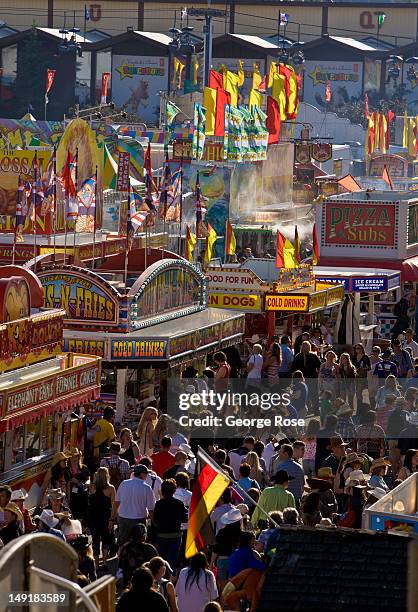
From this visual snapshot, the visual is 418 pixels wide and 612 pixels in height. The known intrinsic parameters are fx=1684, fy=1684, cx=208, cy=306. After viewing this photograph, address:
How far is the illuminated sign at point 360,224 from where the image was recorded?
28.8 meters

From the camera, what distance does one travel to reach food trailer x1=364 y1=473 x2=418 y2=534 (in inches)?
388

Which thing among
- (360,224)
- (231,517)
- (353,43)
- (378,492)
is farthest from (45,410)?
(353,43)

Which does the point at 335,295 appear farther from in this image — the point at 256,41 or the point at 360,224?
the point at 256,41

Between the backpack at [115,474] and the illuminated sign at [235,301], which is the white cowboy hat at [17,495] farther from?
the illuminated sign at [235,301]

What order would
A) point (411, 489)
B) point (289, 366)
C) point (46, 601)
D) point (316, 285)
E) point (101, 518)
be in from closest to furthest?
point (46, 601)
point (411, 489)
point (101, 518)
point (289, 366)
point (316, 285)

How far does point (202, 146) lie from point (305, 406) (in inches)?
635

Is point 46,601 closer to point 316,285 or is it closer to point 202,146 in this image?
point 316,285

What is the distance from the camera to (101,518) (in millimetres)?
13328

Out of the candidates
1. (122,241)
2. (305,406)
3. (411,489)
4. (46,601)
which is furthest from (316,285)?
(46,601)

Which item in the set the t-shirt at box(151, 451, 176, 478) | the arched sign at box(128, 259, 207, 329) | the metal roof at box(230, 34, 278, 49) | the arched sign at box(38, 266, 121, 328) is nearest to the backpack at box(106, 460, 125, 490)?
the t-shirt at box(151, 451, 176, 478)

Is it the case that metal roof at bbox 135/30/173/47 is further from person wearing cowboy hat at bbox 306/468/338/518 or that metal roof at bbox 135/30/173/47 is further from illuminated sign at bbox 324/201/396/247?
person wearing cowboy hat at bbox 306/468/338/518

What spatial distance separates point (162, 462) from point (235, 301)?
8.95m

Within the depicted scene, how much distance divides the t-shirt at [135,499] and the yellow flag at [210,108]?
2557cm

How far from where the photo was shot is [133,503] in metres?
12.8
